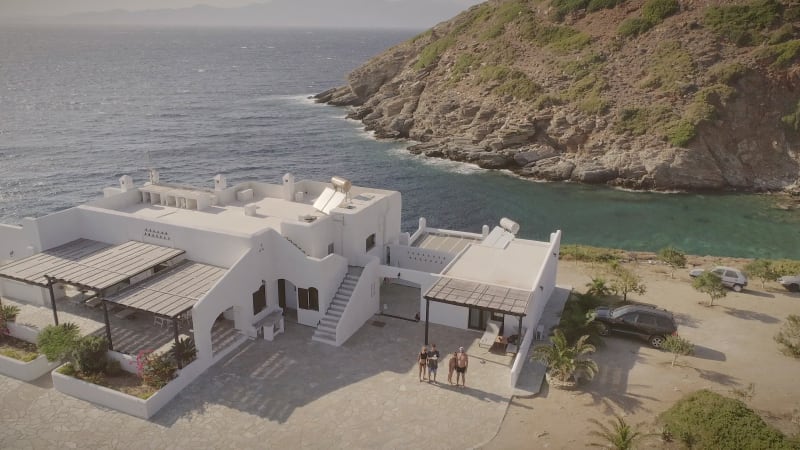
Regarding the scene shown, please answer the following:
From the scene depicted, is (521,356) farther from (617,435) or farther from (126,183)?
(126,183)

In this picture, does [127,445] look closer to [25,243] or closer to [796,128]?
[25,243]

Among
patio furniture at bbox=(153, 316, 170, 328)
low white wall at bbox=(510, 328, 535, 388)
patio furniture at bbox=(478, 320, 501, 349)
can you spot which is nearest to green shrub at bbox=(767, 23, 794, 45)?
low white wall at bbox=(510, 328, 535, 388)

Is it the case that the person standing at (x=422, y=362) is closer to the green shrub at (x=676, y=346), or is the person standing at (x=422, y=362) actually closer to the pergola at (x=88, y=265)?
the green shrub at (x=676, y=346)

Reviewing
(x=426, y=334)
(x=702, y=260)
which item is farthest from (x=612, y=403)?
(x=702, y=260)

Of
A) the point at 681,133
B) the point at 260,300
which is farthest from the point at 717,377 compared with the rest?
the point at 681,133

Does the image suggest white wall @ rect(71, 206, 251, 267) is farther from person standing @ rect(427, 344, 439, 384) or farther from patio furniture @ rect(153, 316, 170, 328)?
person standing @ rect(427, 344, 439, 384)

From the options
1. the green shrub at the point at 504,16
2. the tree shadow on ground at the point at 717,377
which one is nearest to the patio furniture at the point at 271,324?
the tree shadow on ground at the point at 717,377
